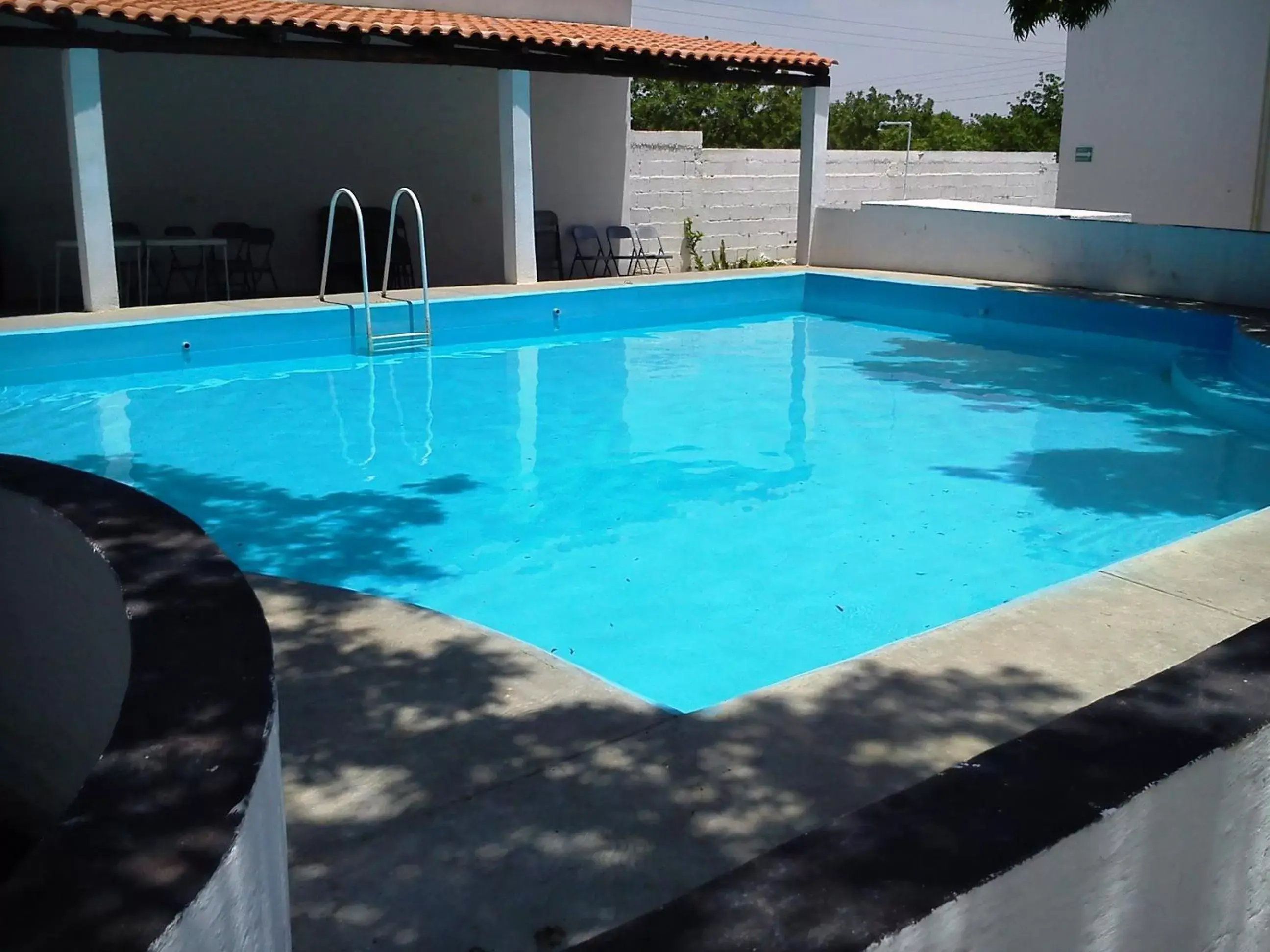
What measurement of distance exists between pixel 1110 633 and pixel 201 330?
896 centimetres

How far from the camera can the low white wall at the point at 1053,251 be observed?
1251 centimetres

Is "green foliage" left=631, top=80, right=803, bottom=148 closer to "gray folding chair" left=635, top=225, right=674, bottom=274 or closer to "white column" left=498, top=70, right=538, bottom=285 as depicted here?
"gray folding chair" left=635, top=225, right=674, bottom=274

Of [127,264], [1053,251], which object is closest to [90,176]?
[127,264]

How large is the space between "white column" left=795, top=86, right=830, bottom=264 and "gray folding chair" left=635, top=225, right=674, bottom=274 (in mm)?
1743

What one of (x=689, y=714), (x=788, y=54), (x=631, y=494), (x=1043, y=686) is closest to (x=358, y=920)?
(x=689, y=714)

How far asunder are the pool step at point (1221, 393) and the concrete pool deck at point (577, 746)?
5155mm

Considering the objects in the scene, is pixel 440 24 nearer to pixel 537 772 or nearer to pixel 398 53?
pixel 398 53

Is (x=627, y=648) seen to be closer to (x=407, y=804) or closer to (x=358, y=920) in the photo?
(x=407, y=804)

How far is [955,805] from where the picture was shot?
5.13 feet

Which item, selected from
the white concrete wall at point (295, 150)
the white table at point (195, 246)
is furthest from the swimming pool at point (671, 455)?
the white concrete wall at point (295, 150)

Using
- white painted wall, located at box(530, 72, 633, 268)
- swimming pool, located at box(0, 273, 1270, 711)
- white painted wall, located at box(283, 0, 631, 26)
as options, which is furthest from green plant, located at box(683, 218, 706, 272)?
swimming pool, located at box(0, 273, 1270, 711)

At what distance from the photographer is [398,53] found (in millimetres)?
12398

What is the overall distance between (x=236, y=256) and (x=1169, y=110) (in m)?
11.6

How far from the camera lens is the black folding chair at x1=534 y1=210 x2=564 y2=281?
1523cm
